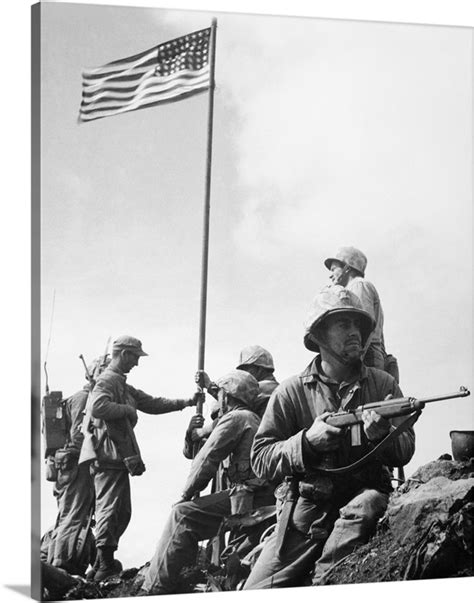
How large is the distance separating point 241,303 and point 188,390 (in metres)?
0.68

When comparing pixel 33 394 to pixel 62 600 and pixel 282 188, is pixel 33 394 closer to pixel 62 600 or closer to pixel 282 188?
pixel 62 600

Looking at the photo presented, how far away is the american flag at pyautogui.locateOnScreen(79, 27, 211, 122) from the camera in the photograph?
8961 mm

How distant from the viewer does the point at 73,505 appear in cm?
885

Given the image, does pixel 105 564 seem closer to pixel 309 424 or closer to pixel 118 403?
pixel 118 403

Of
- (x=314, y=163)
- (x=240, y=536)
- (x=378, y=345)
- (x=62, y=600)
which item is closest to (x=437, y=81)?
(x=314, y=163)

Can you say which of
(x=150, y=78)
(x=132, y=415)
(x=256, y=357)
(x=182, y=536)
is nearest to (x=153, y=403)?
(x=132, y=415)

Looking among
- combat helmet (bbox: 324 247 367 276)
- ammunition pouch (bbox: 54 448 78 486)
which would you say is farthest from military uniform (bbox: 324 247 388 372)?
ammunition pouch (bbox: 54 448 78 486)

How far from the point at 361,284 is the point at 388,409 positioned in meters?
0.88

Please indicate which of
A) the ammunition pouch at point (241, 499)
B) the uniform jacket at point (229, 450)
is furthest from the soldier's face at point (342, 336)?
the ammunition pouch at point (241, 499)

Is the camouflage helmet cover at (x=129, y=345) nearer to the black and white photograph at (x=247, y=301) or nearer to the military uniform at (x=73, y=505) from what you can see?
the black and white photograph at (x=247, y=301)

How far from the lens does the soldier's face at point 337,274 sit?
9516 millimetres

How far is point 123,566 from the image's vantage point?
8.91 metres

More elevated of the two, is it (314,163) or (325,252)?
(314,163)

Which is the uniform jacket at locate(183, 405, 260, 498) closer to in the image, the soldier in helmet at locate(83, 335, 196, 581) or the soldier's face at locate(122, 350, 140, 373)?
the soldier in helmet at locate(83, 335, 196, 581)
